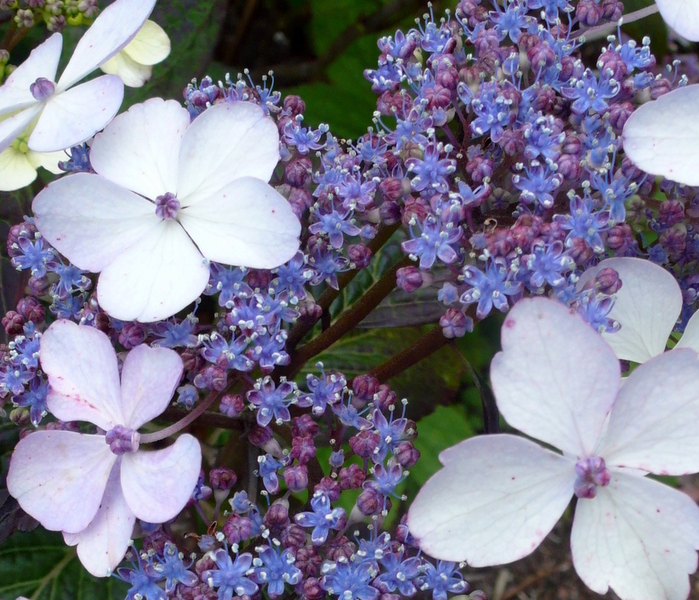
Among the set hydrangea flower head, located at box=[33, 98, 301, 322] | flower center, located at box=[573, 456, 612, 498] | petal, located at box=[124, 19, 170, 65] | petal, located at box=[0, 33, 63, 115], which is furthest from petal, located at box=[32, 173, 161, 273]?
flower center, located at box=[573, 456, 612, 498]

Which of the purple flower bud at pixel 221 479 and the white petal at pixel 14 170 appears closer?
the purple flower bud at pixel 221 479

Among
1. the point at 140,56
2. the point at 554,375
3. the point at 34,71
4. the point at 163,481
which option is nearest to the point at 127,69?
the point at 140,56

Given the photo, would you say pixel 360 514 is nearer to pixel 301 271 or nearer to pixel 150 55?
pixel 301 271

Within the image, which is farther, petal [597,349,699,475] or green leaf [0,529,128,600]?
green leaf [0,529,128,600]

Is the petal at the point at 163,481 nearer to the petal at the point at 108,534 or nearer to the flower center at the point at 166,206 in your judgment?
the petal at the point at 108,534

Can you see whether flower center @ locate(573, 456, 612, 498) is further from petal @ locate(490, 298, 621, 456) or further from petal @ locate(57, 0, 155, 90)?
petal @ locate(57, 0, 155, 90)

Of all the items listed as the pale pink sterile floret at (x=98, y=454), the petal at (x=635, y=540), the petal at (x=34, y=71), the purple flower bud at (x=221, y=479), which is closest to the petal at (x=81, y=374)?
the pale pink sterile floret at (x=98, y=454)
